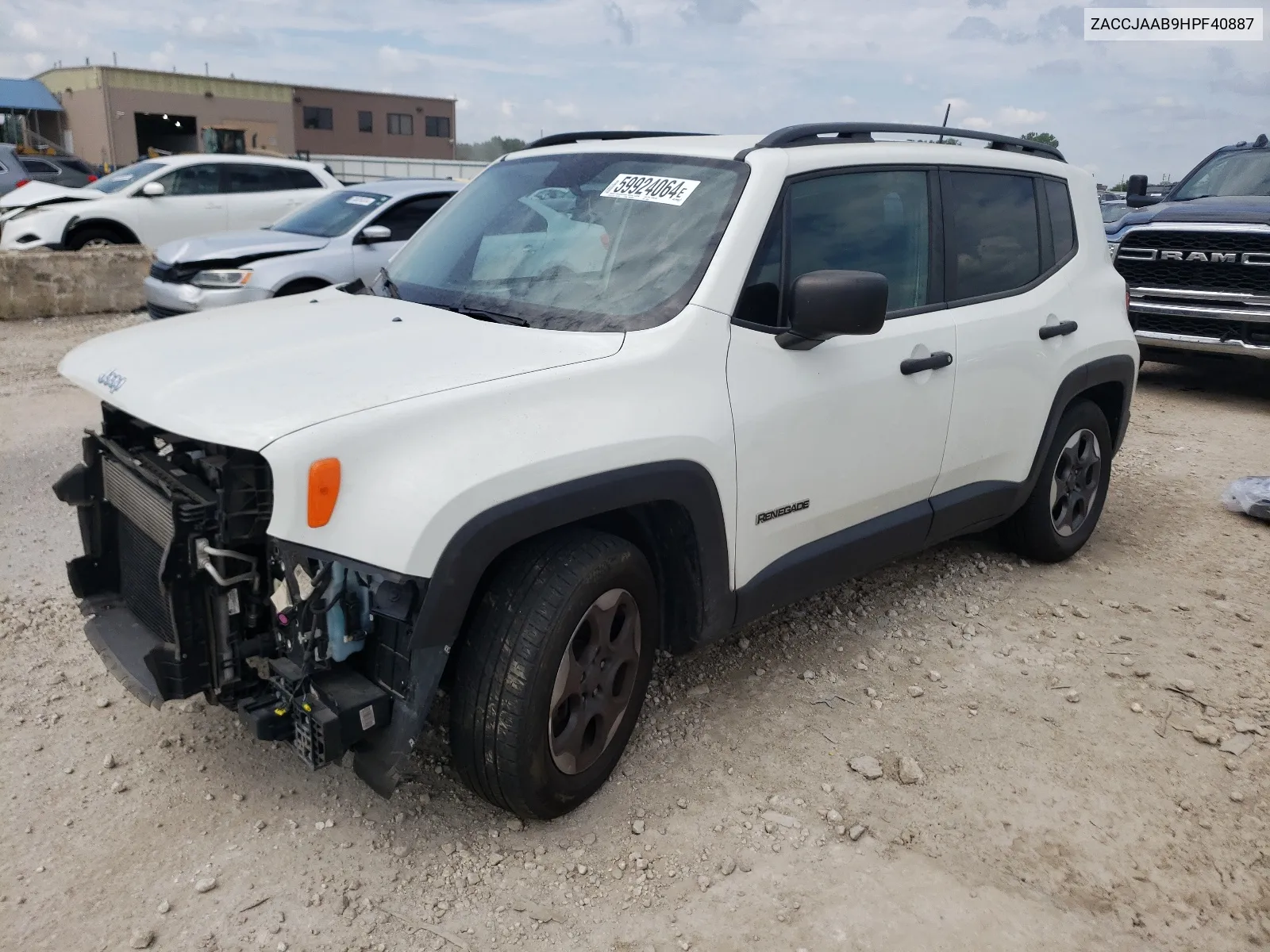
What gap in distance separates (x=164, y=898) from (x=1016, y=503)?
3.51 meters

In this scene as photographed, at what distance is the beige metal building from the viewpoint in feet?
145

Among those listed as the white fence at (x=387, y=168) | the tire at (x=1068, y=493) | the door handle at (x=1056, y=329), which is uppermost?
the door handle at (x=1056, y=329)

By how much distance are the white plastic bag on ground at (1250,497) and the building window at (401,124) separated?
5379cm

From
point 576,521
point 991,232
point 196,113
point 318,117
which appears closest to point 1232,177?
point 991,232

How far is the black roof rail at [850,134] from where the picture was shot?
336 cm

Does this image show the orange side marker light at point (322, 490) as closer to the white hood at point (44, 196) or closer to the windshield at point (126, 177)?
the white hood at point (44, 196)

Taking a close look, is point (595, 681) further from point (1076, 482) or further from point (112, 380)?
point (1076, 482)

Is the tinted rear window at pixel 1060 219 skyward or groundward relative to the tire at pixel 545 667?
skyward

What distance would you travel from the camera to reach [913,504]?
3.80 m

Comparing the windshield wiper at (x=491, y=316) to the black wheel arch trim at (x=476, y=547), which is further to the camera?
the windshield wiper at (x=491, y=316)

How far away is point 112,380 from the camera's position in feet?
9.07

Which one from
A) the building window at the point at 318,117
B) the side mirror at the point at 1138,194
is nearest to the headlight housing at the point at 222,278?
the side mirror at the point at 1138,194

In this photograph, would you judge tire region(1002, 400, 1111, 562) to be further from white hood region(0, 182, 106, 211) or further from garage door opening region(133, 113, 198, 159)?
garage door opening region(133, 113, 198, 159)

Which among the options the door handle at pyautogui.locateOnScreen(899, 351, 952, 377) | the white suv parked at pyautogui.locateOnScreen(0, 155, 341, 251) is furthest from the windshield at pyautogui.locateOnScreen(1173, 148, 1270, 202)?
the white suv parked at pyautogui.locateOnScreen(0, 155, 341, 251)
